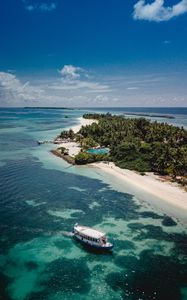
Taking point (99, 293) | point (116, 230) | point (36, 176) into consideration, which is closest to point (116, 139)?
point (36, 176)

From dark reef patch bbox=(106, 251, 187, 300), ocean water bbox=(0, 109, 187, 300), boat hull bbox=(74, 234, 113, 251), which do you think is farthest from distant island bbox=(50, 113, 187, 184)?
boat hull bbox=(74, 234, 113, 251)

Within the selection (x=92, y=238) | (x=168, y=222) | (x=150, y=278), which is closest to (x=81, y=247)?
(x=92, y=238)

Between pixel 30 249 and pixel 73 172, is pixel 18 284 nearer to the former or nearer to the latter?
pixel 30 249

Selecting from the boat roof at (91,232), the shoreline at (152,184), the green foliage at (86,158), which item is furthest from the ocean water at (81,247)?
the green foliage at (86,158)

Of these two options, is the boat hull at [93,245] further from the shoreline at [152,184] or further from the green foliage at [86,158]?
the green foliage at [86,158]

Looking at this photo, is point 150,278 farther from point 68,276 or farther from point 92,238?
point 68,276

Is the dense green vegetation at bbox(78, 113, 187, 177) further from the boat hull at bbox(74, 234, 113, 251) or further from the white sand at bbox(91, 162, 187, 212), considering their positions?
the boat hull at bbox(74, 234, 113, 251)
